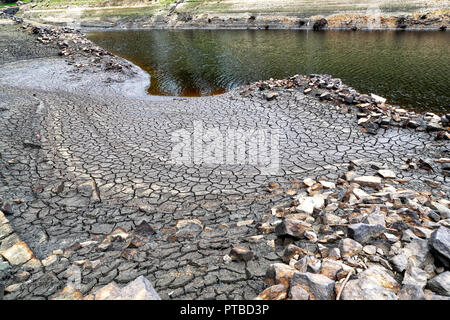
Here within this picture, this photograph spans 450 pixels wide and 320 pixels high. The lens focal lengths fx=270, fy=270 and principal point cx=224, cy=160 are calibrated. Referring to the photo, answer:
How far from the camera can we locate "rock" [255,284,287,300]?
2.99 meters

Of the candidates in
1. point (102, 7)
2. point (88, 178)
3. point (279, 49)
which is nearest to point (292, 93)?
point (88, 178)

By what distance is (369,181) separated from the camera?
576 centimetres

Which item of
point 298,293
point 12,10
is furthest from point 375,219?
point 12,10

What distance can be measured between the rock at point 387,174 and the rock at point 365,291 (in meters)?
4.01

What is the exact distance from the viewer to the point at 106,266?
399 centimetres

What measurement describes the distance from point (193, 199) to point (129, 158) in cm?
293

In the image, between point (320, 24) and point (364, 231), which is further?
point (320, 24)

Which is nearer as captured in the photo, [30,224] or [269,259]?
[269,259]

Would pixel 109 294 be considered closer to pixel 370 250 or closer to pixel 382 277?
pixel 382 277

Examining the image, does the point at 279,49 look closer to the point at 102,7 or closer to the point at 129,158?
the point at 129,158

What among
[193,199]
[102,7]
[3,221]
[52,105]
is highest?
[102,7]

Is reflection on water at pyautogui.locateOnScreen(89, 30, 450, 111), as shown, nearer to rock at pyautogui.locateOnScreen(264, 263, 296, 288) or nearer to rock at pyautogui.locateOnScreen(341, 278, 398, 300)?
rock at pyautogui.locateOnScreen(341, 278, 398, 300)

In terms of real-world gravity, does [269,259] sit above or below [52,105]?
below

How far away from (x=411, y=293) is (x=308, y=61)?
2192 cm
